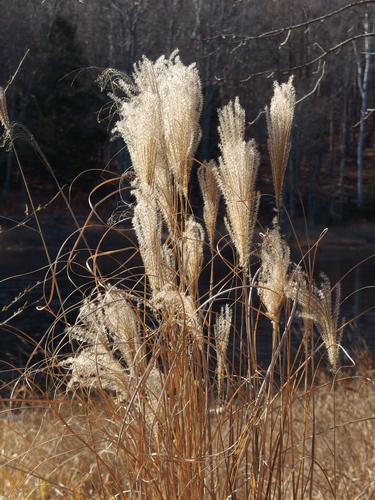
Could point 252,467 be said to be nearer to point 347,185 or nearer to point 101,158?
point 101,158

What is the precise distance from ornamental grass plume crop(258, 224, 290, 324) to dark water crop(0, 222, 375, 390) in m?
3.80

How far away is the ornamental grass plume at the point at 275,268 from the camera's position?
2.44 metres

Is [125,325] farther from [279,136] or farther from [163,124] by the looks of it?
[279,136]

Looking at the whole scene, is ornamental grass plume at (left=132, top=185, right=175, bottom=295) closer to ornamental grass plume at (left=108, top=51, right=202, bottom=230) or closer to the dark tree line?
ornamental grass plume at (left=108, top=51, right=202, bottom=230)

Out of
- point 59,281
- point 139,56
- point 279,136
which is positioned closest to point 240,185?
point 279,136

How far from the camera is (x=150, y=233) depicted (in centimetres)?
231

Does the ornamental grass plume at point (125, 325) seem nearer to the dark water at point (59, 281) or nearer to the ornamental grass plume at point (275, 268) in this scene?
the ornamental grass plume at point (275, 268)

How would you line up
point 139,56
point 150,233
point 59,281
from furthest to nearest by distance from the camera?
point 139,56 < point 59,281 < point 150,233

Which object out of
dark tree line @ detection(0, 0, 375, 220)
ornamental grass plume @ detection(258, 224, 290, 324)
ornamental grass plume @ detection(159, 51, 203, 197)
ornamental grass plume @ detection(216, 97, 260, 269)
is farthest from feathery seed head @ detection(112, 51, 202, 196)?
dark tree line @ detection(0, 0, 375, 220)

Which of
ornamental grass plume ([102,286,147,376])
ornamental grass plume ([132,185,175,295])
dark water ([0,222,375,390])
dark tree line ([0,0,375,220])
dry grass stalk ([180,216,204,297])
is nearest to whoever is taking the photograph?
ornamental grass plume ([132,185,175,295])

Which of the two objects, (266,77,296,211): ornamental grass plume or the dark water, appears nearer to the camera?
(266,77,296,211): ornamental grass plume

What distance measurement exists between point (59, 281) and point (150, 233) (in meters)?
14.2

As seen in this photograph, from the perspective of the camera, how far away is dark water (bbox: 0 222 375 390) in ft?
34.5

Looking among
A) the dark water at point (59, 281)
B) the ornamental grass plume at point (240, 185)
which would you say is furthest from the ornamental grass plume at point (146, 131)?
the dark water at point (59, 281)
